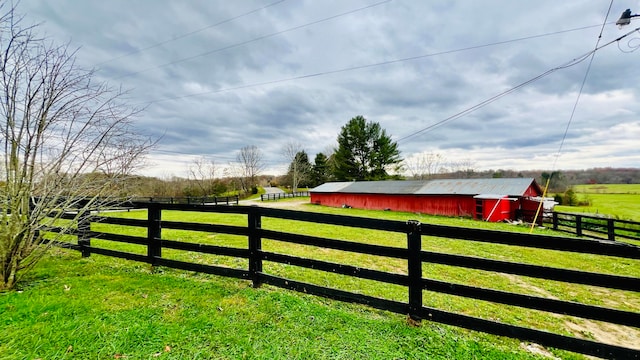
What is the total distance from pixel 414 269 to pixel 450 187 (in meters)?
20.4

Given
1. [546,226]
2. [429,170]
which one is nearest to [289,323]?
[546,226]

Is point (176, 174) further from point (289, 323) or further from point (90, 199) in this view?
point (289, 323)

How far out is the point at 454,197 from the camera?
1911 centimetres

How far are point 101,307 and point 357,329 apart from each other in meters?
3.12

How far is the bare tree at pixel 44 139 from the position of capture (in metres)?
3.47

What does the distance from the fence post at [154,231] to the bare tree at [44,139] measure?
74 centimetres

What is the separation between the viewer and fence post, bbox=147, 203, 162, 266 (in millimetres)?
4340

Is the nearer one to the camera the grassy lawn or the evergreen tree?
the grassy lawn

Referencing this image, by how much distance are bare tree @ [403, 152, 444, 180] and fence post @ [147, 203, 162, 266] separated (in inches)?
2084

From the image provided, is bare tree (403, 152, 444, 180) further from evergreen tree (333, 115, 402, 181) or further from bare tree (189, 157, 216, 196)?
bare tree (189, 157, 216, 196)

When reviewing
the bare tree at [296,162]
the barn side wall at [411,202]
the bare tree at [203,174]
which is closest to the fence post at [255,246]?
the barn side wall at [411,202]

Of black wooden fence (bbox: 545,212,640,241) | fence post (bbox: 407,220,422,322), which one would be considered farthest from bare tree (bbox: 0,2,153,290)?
black wooden fence (bbox: 545,212,640,241)

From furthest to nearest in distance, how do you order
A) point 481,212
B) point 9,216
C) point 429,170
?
point 429,170 < point 481,212 < point 9,216

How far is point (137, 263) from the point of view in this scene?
15.5ft
